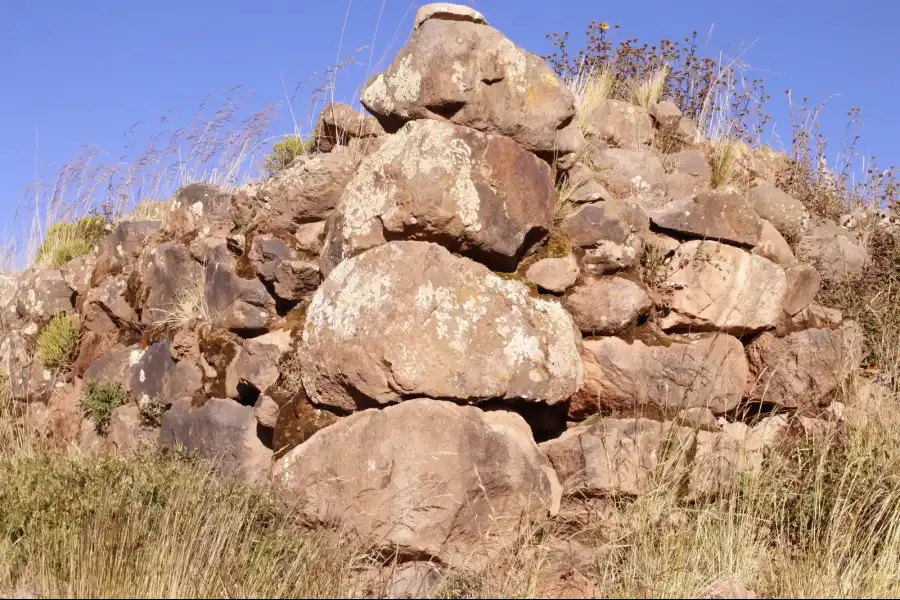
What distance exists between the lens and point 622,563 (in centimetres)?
415

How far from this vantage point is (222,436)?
5.54m

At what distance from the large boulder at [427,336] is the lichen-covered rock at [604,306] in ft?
1.12

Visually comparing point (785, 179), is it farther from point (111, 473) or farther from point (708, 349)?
point (111, 473)

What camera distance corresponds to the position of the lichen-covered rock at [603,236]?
536cm

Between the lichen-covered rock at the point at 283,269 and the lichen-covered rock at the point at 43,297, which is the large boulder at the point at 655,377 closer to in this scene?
the lichen-covered rock at the point at 283,269

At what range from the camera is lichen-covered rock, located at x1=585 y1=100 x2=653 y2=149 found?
24.0 feet

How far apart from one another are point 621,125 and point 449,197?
319 cm

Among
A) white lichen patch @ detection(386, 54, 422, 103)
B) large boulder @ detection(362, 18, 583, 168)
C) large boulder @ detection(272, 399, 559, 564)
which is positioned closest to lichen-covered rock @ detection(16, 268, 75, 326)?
large boulder @ detection(362, 18, 583, 168)

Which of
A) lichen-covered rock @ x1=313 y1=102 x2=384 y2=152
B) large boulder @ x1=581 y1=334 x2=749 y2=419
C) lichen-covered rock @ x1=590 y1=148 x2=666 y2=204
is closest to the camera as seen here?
large boulder @ x1=581 y1=334 x2=749 y2=419

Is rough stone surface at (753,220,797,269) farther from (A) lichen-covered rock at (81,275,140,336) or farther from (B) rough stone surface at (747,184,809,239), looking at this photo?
(A) lichen-covered rock at (81,275,140,336)

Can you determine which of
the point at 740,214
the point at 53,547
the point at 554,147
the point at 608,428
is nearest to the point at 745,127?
the point at 740,214

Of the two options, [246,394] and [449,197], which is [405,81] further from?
[246,394]

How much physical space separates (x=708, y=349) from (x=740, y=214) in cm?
114

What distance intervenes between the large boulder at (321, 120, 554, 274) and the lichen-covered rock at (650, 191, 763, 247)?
1.03 meters
